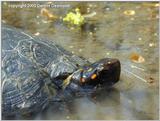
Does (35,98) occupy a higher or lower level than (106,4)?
lower

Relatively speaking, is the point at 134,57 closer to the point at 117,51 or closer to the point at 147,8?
the point at 117,51

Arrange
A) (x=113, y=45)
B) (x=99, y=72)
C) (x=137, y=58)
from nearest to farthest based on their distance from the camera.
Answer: (x=99, y=72) → (x=137, y=58) → (x=113, y=45)

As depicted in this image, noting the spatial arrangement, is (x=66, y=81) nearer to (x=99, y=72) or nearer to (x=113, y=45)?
(x=99, y=72)

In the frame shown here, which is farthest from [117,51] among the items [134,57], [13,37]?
[13,37]

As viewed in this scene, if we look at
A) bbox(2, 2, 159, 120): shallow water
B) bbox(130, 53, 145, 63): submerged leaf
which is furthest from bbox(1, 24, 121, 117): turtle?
bbox(130, 53, 145, 63): submerged leaf

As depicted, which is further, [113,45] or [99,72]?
[113,45]

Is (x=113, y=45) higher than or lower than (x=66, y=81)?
higher

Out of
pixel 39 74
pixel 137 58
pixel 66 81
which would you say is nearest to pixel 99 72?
pixel 66 81
